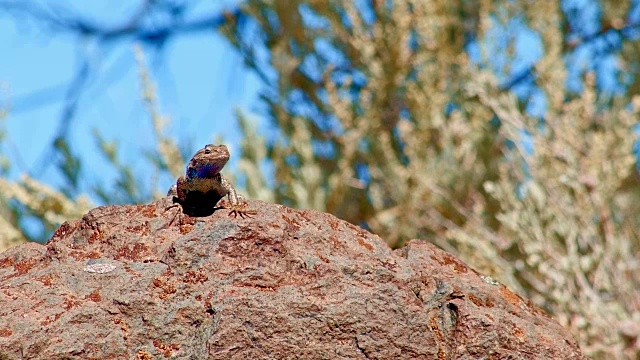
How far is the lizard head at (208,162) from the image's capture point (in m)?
4.61

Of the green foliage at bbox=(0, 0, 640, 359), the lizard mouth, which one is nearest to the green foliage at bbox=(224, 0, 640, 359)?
the green foliage at bbox=(0, 0, 640, 359)

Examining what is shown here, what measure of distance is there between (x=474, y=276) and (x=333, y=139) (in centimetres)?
632

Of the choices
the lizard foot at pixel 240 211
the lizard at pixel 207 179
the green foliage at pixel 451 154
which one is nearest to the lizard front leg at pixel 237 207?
the lizard foot at pixel 240 211

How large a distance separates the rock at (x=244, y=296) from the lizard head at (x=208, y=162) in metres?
0.52

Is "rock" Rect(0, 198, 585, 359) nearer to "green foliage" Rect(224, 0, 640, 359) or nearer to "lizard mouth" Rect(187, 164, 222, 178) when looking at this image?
"lizard mouth" Rect(187, 164, 222, 178)

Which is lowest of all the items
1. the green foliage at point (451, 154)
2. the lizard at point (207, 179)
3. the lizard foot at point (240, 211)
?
the lizard foot at point (240, 211)

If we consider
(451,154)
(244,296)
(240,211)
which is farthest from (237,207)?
(451,154)

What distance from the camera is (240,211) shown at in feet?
13.3

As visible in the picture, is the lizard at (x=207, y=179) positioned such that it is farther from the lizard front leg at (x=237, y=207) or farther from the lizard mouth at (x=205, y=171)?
the lizard front leg at (x=237, y=207)

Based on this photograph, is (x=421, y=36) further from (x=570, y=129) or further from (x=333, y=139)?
(x=570, y=129)

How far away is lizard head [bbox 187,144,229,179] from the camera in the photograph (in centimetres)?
461

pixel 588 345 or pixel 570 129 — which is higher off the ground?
pixel 570 129

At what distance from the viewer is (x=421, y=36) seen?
10.2m

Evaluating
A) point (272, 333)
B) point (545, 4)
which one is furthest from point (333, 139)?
point (272, 333)
